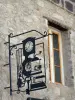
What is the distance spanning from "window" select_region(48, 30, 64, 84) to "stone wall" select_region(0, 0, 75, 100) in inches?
8.1

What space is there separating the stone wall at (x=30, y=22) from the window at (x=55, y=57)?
A: 21 cm

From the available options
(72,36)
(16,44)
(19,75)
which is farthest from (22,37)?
(72,36)

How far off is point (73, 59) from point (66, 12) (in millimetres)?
1125

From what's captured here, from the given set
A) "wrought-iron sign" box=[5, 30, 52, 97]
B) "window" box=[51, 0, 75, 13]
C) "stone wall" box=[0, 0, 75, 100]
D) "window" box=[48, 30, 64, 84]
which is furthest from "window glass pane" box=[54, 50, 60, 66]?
"wrought-iron sign" box=[5, 30, 52, 97]

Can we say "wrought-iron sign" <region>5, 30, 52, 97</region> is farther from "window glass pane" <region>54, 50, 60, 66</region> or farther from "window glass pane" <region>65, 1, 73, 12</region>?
"window glass pane" <region>65, 1, 73, 12</region>

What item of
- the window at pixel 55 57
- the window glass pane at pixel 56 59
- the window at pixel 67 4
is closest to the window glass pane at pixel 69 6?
the window at pixel 67 4

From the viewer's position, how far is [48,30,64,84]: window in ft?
30.9

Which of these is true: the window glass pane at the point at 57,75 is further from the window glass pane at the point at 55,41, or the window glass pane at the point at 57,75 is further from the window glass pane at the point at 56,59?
the window glass pane at the point at 55,41

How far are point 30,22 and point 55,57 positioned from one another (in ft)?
3.74

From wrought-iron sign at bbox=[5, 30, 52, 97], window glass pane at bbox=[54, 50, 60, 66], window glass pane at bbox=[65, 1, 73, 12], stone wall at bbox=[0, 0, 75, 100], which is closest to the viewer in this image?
wrought-iron sign at bbox=[5, 30, 52, 97]

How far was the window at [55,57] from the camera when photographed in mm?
9431

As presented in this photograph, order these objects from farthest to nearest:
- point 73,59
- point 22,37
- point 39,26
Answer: point 73,59
point 39,26
point 22,37

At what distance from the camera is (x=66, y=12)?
10.1 metres

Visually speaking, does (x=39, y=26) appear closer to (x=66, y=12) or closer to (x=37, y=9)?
(x=37, y=9)
